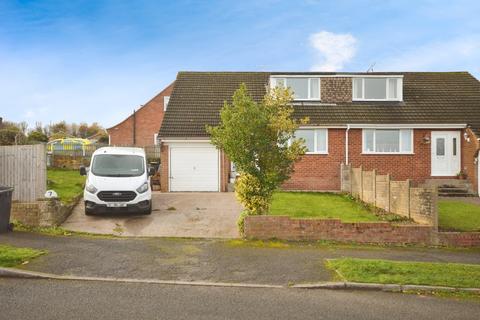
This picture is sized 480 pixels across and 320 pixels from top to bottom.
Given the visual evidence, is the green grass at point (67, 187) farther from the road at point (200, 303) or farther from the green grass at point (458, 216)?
the green grass at point (458, 216)

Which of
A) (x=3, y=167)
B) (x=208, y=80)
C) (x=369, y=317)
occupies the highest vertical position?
(x=208, y=80)

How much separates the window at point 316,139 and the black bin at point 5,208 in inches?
551

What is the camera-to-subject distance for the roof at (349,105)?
23250 millimetres

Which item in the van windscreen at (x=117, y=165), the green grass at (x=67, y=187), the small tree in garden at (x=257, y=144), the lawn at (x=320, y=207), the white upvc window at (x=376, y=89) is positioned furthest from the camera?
the white upvc window at (x=376, y=89)

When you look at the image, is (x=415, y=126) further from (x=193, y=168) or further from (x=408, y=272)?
(x=408, y=272)

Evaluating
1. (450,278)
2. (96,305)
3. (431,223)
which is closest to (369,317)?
(450,278)

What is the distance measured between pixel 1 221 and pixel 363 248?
29.9 ft

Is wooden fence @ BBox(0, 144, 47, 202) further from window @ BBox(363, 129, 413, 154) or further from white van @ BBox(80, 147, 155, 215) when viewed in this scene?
window @ BBox(363, 129, 413, 154)

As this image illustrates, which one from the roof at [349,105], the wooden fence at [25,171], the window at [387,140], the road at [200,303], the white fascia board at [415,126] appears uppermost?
the roof at [349,105]

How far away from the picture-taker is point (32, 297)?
6930 millimetres

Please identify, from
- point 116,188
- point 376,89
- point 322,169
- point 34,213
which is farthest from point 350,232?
point 376,89

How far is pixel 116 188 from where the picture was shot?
1445 centimetres

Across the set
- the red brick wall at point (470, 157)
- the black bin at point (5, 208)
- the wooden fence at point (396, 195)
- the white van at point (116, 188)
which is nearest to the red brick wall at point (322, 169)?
the wooden fence at point (396, 195)

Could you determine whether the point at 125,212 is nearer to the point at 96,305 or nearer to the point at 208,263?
the point at 208,263
